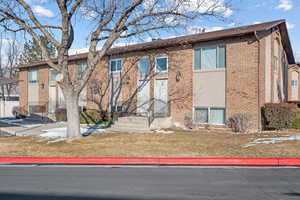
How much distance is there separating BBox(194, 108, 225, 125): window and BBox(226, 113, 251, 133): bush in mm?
826

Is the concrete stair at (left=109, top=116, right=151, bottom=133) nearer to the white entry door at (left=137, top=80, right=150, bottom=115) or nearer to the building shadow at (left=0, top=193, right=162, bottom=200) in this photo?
the white entry door at (left=137, top=80, right=150, bottom=115)

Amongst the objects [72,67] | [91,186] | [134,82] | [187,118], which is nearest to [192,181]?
[91,186]

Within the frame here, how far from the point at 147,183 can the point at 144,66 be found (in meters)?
14.3

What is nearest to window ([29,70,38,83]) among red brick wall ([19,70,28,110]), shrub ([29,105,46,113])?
red brick wall ([19,70,28,110])

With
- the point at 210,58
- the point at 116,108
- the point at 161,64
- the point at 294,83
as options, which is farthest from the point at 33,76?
the point at 294,83

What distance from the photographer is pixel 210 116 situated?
53.7 feet

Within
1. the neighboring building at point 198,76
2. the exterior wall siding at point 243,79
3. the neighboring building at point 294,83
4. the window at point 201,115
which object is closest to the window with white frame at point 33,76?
the neighboring building at point 198,76

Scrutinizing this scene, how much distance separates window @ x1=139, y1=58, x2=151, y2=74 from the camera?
64.3 feet

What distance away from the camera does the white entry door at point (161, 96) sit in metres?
18.6

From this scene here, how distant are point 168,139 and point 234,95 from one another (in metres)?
5.15

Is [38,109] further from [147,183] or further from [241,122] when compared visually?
[147,183]

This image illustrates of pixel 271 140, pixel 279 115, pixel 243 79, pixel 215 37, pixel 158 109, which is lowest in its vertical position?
pixel 271 140

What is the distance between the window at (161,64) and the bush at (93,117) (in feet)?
18.2

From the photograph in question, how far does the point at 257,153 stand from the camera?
922cm
